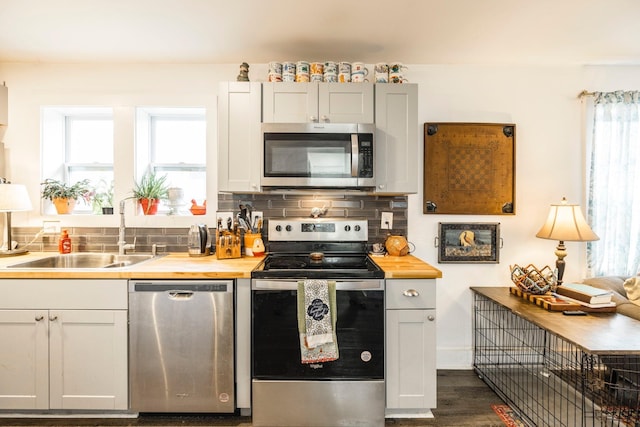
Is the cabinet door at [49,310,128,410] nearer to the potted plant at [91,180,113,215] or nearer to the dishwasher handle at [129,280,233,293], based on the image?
the dishwasher handle at [129,280,233,293]

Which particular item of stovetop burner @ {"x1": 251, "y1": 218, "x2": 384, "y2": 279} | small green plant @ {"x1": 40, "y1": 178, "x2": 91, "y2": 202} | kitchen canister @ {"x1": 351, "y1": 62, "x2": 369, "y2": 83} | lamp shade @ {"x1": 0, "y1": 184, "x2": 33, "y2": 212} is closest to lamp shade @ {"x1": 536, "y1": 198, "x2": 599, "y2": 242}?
stovetop burner @ {"x1": 251, "y1": 218, "x2": 384, "y2": 279}

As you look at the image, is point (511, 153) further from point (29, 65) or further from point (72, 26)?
point (29, 65)

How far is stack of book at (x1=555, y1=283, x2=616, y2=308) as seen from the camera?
6.82 ft

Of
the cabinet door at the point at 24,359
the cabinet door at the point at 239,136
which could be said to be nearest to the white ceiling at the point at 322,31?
the cabinet door at the point at 239,136

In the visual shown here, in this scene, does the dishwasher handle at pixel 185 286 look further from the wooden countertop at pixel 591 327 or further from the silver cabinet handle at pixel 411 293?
the wooden countertop at pixel 591 327

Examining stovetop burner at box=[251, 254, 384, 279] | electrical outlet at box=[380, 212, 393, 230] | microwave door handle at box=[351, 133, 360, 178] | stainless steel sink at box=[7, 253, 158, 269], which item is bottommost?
stainless steel sink at box=[7, 253, 158, 269]

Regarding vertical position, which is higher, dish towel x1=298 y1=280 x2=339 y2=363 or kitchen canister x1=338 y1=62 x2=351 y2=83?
kitchen canister x1=338 y1=62 x2=351 y2=83

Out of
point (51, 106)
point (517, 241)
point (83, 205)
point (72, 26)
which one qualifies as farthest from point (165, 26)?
point (517, 241)

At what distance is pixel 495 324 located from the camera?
2.73m

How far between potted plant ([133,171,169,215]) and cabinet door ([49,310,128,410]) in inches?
38.2

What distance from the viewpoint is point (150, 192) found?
2723 millimetres

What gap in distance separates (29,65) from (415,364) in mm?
3628

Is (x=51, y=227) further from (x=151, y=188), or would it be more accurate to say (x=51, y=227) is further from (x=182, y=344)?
(x=182, y=344)

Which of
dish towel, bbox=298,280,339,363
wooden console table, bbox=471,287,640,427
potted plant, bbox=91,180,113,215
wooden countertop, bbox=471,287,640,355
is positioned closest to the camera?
wooden countertop, bbox=471,287,640,355
